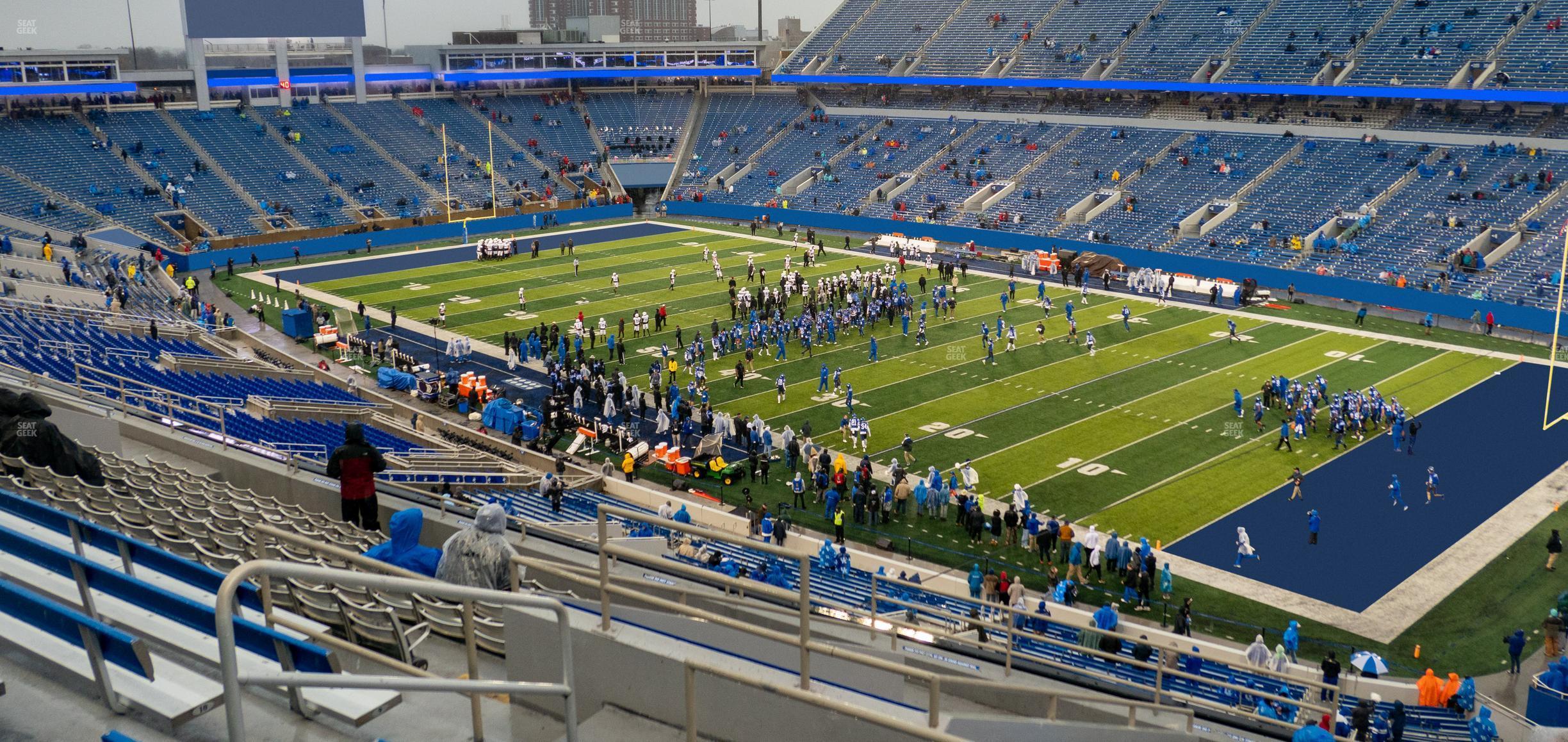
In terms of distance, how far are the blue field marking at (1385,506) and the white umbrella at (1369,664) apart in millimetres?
2403

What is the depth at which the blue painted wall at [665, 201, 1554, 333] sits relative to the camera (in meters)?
35.5

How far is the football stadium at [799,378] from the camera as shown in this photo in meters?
5.52

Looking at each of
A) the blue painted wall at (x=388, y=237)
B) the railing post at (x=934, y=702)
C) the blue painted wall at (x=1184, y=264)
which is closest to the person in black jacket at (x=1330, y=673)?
the railing post at (x=934, y=702)

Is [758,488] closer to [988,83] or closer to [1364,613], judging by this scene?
[1364,613]

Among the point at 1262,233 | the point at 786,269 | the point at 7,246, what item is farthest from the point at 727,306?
the point at 7,246

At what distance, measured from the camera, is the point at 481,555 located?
6.07 m

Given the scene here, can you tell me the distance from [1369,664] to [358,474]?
1267 centimetres

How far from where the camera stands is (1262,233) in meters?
43.3

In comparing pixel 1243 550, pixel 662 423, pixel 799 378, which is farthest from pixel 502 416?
pixel 1243 550

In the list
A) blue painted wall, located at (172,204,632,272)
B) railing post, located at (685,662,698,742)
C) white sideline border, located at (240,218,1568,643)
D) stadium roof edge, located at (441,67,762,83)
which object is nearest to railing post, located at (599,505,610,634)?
railing post, located at (685,662,698,742)

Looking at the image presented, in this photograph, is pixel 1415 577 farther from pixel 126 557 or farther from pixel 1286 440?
pixel 126 557

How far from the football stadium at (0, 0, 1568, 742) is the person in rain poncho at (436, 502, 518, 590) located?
0.07 ft

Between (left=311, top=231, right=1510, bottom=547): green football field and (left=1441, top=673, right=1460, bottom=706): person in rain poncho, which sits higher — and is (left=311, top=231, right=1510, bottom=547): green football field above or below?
above

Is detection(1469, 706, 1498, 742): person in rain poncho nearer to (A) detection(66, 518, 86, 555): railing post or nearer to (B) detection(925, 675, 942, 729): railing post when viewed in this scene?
(B) detection(925, 675, 942, 729): railing post
